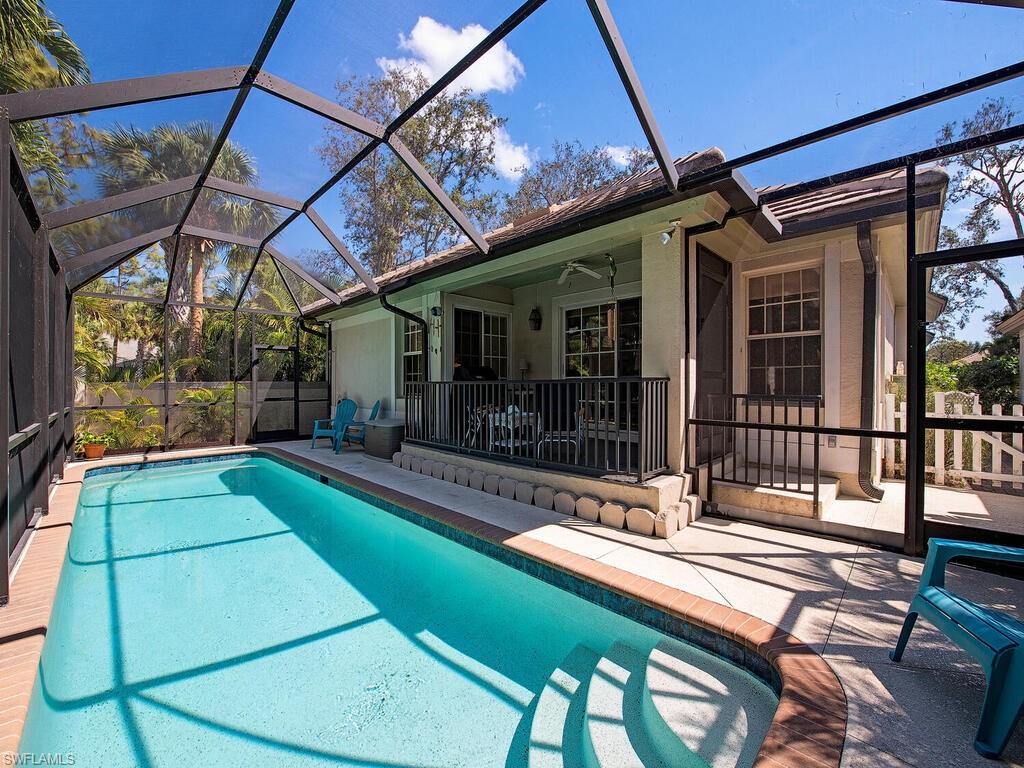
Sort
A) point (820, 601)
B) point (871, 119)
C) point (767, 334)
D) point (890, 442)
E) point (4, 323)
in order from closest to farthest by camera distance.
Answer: point (4, 323)
point (820, 601)
point (871, 119)
point (767, 334)
point (890, 442)

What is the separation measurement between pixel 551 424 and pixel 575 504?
95 cm

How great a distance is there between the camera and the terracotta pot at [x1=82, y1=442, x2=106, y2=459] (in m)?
8.96

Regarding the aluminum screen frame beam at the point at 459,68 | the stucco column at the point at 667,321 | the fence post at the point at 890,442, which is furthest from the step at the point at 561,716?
the fence post at the point at 890,442

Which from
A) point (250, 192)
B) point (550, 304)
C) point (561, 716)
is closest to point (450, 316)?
point (550, 304)

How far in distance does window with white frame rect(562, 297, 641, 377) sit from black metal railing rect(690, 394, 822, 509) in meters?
1.54

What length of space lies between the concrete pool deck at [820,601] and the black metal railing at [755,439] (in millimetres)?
786

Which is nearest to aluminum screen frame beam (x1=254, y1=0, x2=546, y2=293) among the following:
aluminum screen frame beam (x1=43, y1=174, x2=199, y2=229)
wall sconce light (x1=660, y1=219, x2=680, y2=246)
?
aluminum screen frame beam (x1=43, y1=174, x2=199, y2=229)

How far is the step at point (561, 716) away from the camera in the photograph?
2.24m

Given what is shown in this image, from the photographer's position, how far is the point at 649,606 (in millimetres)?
3094

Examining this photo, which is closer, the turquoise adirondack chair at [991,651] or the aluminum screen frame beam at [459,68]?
the turquoise adirondack chair at [991,651]

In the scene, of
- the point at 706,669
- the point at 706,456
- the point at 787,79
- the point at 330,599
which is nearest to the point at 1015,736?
the point at 706,669

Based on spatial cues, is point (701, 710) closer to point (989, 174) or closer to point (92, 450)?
point (989, 174)

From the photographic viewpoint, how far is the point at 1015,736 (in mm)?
1888

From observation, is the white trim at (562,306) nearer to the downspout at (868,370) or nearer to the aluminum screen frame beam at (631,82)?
the downspout at (868,370)
